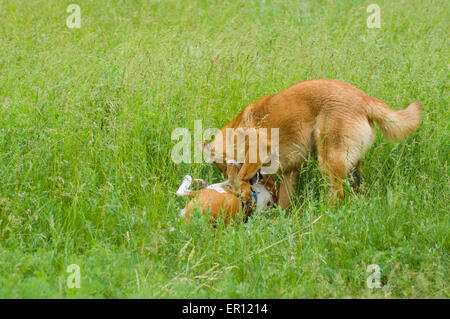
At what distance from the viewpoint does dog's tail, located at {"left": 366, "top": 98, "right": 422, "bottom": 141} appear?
3.91m

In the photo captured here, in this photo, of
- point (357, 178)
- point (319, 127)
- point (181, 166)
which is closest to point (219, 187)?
point (181, 166)

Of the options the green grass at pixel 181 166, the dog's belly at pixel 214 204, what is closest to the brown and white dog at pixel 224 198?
the dog's belly at pixel 214 204

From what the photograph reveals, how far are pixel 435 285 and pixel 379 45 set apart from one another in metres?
3.70

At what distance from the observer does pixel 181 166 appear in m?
4.20

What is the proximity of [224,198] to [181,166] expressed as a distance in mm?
603

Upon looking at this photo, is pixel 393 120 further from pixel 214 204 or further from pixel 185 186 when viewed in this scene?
pixel 185 186

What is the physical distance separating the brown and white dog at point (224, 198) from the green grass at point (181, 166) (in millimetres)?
129

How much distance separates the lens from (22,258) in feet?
9.37

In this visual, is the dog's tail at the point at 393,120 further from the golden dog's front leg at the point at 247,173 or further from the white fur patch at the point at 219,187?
the white fur patch at the point at 219,187

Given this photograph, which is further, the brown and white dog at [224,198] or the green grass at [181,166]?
the brown and white dog at [224,198]

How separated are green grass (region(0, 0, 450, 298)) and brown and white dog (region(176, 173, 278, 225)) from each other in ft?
0.42

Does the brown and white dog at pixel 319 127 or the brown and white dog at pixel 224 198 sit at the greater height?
the brown and white dog at pixel 319 127

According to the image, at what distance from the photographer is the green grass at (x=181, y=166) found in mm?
2926
